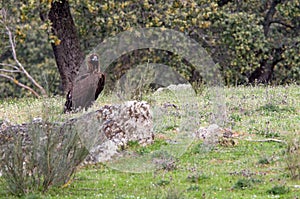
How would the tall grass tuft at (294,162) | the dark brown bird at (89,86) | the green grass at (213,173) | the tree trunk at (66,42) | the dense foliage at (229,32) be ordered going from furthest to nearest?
1. the dense foliage at (229,32)
2. the tree trunk at (66,42)
3. the dark brown bird at (89,86)
4. the tall grass tuft at (294,162)
5. the green grass at (213,173)

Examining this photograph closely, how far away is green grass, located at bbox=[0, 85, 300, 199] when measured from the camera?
29.7ft

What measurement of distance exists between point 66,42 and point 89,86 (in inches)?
263

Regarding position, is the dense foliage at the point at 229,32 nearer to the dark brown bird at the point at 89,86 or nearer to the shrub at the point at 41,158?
the dark brown bird at the point at 89,86

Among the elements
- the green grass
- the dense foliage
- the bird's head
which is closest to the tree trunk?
the dense foliage

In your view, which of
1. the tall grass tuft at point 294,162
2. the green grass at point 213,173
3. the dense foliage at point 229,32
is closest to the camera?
the green grass at point 213,173

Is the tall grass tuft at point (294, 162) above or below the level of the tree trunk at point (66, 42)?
below

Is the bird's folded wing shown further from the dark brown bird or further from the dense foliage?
the dense foliage

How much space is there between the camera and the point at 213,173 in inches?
404

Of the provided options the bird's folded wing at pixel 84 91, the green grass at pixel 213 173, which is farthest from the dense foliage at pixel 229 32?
the green grass at pixel 213 173

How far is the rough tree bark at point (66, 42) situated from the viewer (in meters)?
20.0

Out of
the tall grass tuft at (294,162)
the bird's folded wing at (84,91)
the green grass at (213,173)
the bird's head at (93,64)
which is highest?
the bird's head at (93,64)

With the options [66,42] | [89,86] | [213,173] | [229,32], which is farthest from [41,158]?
[229,32]

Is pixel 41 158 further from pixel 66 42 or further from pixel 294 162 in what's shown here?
pixel 66 42

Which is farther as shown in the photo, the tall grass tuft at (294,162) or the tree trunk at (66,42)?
the tree trunk at (66,42)
